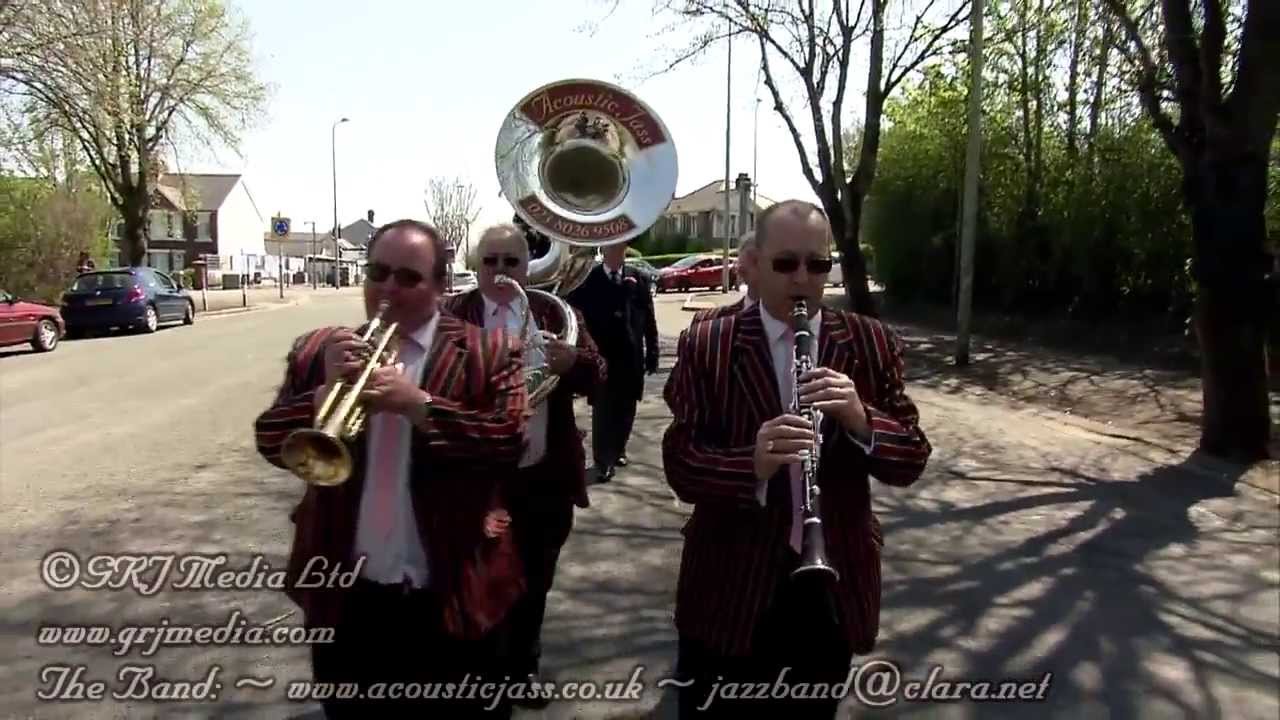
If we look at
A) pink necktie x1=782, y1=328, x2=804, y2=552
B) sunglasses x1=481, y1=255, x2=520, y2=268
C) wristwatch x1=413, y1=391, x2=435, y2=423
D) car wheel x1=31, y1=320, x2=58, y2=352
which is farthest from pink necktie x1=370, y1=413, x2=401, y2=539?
car wheel x1=31, y1=320, x2=58, y2=352

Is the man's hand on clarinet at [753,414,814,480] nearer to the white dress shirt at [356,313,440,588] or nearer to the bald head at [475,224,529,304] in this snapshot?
the white dress shirt at [356,313,440,588]

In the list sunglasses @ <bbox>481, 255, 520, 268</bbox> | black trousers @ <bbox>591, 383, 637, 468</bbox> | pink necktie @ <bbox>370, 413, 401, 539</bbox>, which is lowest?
black trousers @ <bbox>591, 383, 637, 468</bbox>

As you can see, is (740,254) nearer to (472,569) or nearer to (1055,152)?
(472,569)

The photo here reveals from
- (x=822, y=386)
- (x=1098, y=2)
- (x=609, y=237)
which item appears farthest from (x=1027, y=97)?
(x=822, y=386)

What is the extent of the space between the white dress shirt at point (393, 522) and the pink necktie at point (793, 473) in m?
0.89

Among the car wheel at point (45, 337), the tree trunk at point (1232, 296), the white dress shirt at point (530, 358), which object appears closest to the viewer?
the white dress shirt at point (530, 358)

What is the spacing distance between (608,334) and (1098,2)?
→ 7489 millimetres

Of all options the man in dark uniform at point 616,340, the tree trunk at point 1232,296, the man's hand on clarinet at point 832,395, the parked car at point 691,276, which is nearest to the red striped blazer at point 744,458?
the man's hand on clarinet at point 832,395

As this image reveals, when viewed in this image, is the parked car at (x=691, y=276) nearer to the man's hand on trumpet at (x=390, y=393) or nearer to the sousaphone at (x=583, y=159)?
the sousaphone at (x=583, y=159)

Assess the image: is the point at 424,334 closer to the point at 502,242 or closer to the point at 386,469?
the point at 386,469

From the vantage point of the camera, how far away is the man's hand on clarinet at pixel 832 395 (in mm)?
2152

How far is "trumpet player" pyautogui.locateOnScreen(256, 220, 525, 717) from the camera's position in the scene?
2.46 meters

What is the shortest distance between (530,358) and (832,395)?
1.80m

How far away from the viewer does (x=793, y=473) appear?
7.49 ft
